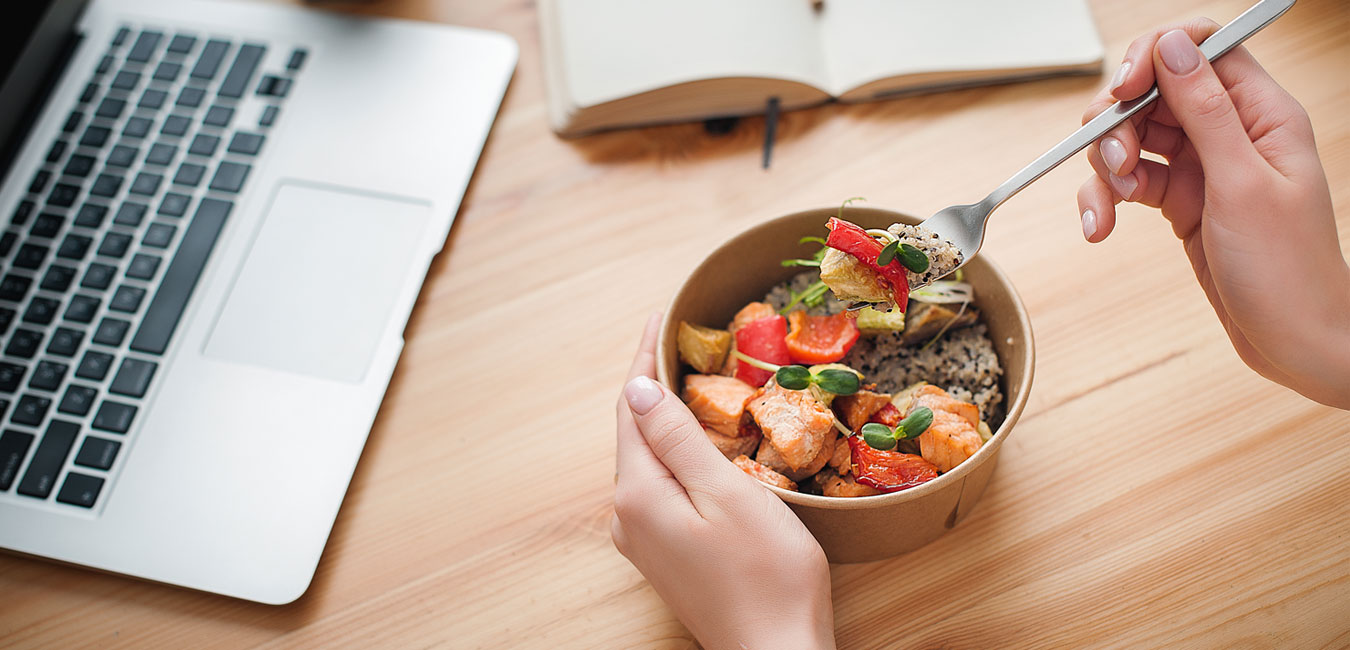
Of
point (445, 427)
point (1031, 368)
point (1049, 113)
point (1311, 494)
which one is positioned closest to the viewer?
point (1031, 368)

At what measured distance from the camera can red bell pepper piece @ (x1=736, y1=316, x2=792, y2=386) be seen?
33.9 inches

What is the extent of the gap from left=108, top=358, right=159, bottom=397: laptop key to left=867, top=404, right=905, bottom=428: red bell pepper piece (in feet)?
2.66

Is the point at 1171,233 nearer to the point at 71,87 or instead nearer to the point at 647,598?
the point at 647,598

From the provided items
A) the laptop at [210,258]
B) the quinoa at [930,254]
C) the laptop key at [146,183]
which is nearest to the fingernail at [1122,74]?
the quinoa at [930,254]

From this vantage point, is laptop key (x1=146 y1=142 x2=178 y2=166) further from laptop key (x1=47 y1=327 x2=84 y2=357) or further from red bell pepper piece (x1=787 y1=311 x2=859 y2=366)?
red bell pepper piece (x1=787 y1=311 x2=859 y2=366)

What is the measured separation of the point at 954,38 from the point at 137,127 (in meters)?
1.09

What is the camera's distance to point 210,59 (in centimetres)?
118

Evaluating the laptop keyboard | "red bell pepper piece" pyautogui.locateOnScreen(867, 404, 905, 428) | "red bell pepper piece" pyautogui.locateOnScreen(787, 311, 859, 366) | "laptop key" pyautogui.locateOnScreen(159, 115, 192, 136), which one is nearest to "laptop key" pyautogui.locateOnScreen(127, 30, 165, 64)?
the laptop keyboard

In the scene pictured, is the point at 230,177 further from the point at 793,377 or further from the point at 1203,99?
the point at 1203,99

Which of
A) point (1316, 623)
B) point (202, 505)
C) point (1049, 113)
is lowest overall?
point (202, 505)

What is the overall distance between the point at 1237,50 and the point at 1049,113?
383 millimetres

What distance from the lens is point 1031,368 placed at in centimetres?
77

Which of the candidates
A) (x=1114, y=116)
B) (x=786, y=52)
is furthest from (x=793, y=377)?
(x=786, y=52)

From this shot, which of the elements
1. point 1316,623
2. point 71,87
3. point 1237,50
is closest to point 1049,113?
point 1237,50
